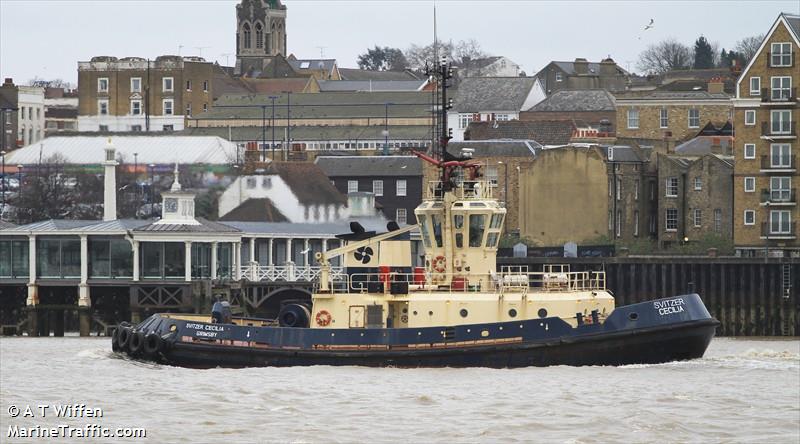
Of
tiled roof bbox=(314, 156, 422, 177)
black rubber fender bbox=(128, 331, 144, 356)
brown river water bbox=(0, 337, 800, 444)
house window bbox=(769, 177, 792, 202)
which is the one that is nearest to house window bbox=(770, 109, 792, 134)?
house window bbox=(769, 177, 792, 202)

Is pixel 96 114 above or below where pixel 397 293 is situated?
above

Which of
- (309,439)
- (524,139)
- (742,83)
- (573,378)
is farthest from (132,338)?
(524,139)

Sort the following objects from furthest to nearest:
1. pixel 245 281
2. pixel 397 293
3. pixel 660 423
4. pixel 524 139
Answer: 1. pixel 524 139
2. pixel 245 281
3. pixel 397 293
4. pixel 660 423

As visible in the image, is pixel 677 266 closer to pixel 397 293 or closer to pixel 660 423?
pixel 397 293

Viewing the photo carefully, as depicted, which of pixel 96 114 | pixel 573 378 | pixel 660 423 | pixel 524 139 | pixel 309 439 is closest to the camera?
pixel 309 439

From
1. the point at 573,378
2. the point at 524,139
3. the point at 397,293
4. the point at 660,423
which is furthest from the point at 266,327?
the point at 524,139

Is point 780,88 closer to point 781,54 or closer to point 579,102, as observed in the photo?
point 781,54

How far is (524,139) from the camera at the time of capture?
382 feet

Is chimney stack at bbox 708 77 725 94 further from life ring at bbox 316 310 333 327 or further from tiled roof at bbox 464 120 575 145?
life ring at bbox 316 310 333 327

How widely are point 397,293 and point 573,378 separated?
20.0 feet

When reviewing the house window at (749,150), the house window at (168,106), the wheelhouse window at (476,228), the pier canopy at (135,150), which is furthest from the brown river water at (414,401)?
the house window at (168,106)

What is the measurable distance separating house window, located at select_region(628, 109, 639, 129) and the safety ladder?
3535 centimetres

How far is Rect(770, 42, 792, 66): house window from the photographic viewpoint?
94.8 metres

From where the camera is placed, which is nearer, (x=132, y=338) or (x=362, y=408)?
(x=362, y=408)
